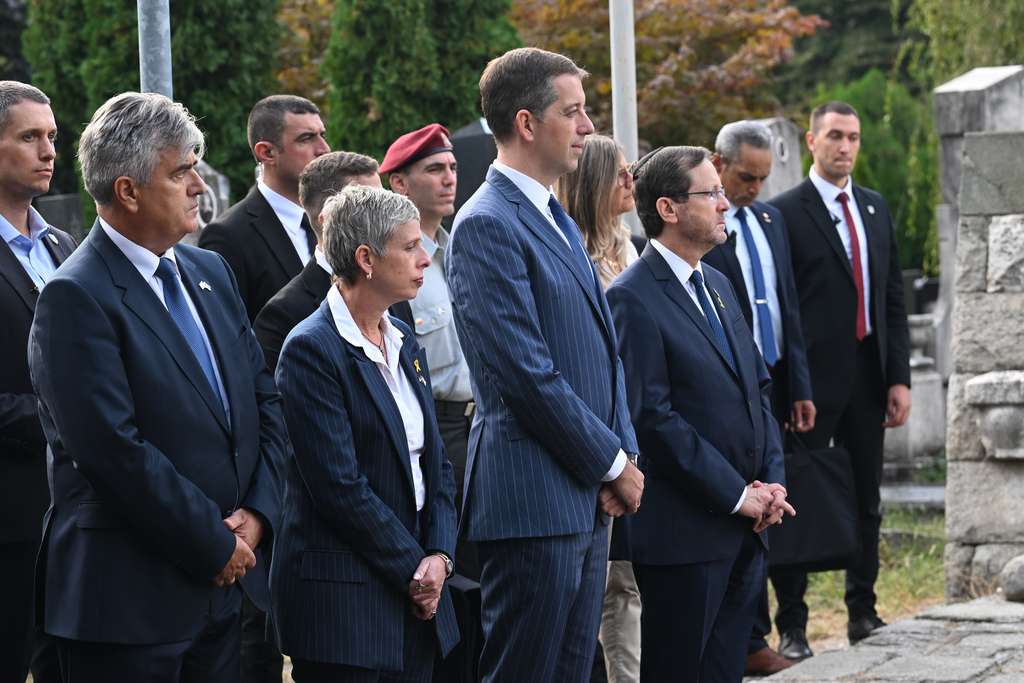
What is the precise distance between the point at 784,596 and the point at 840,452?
732 millimetres

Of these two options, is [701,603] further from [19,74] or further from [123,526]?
[19,74]

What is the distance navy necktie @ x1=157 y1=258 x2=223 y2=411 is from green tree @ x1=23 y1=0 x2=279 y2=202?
9.26 metres

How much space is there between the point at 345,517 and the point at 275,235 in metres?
1.88

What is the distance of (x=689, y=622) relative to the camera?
4.77 meters

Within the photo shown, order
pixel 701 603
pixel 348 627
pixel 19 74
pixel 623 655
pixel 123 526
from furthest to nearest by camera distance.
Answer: pixel 19 74, pixel 623 655, pixel 701 603, pixel 348 627, pixel 123 526

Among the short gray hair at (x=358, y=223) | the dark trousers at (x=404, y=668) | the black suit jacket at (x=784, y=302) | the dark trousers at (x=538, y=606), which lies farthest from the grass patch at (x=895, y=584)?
the short gray hair at (x=358, y=223)

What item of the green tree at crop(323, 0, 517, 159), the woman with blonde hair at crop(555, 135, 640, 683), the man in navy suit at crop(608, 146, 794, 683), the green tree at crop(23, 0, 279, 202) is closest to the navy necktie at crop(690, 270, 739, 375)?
the man in navy suit at crop(608, 146, 794, 683)

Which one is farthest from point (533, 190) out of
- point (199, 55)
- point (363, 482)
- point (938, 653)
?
point (199, 55)

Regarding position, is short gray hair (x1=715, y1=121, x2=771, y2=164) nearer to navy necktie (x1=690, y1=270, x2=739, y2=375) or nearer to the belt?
navy necktie (x1=690, y1=270, x2=739, y2=375)

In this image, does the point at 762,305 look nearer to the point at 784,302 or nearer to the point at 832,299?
the point at 784,302

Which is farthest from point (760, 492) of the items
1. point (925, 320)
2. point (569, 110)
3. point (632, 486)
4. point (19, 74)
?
point (19, 74)

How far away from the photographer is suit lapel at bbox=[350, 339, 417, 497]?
4.02 metres

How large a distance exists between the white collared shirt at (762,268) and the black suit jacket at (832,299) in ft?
1.45

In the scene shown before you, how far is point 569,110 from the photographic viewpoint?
164 inches
